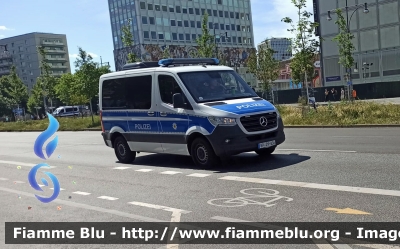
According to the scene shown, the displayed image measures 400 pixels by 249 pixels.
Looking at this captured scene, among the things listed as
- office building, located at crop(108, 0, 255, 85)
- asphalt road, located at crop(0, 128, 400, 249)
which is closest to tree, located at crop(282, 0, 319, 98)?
asphalt road, located at crop(0, 128, 400, 249)

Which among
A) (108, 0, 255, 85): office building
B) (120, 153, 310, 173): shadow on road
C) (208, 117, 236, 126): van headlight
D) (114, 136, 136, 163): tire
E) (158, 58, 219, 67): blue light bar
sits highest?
(108, 0, 255, 85): office building

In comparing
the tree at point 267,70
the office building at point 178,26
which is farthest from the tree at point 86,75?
the office building at point 178,26

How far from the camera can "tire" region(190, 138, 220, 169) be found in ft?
33.1

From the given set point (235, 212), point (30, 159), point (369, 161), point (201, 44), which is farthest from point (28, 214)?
point (201, 44)

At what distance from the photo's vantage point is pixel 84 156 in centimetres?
1540

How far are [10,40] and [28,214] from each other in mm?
152739

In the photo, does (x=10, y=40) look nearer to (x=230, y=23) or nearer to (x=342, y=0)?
(x=230, y=23)

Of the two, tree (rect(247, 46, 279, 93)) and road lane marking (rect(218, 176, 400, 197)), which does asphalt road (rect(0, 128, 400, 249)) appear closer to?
road lane marking (rect(218, 176, 400, 197))

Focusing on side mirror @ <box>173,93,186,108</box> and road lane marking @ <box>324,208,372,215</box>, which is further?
side mirror @ <box>173,93,186,108</box>

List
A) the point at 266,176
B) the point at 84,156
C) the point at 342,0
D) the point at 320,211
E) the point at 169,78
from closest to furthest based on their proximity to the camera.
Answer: the point at 320,211, the point at 266,176, the point at 169,78, the point at 84,156, the point at 342,0

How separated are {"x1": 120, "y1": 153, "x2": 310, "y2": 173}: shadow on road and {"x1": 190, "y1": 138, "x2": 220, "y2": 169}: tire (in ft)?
0.61

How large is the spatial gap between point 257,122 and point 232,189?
2.42 meters

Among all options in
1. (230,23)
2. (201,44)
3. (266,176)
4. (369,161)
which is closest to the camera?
(266,176)

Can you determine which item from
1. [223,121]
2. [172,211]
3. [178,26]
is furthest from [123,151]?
[178,26]
